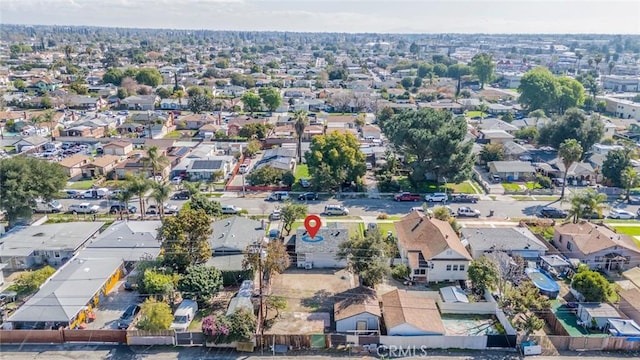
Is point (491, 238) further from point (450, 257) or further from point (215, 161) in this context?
point (215, 161)

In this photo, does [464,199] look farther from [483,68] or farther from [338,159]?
[483,68]

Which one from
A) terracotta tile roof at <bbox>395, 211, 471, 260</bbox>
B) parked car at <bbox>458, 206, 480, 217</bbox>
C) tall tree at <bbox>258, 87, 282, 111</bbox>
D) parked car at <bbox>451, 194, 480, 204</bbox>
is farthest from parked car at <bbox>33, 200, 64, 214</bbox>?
tall tree at <bbox>258, 87, 282, 111</bbox>

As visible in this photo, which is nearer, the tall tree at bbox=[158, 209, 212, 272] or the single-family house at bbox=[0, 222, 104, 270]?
the tall tree at bbox=[158, 209, 212, 272]

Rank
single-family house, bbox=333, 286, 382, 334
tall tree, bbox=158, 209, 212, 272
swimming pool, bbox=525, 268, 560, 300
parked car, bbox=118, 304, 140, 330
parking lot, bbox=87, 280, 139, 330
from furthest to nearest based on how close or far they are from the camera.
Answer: tall tree, bbox=158, 209, 212, 272 < swimming pool, bbox=525, 268, 560, 300 < parking lot, bbox=87, 280, 139, 330 < parked car, bbox=118, 304, 140, 330 < single-family house, bbox=333, 286, 382, 334

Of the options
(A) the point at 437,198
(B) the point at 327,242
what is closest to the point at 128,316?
(B) the point at 327,242

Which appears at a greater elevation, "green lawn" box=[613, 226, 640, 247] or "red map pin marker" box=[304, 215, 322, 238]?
"red map pin marker" box=[304, 215, 322, 238]

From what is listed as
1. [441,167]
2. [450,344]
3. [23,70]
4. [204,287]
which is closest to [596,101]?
[441,167]

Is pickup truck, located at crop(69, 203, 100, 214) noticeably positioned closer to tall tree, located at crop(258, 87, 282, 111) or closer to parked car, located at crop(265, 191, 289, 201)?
parked car, located at crop(265, 191, 289, 201)
